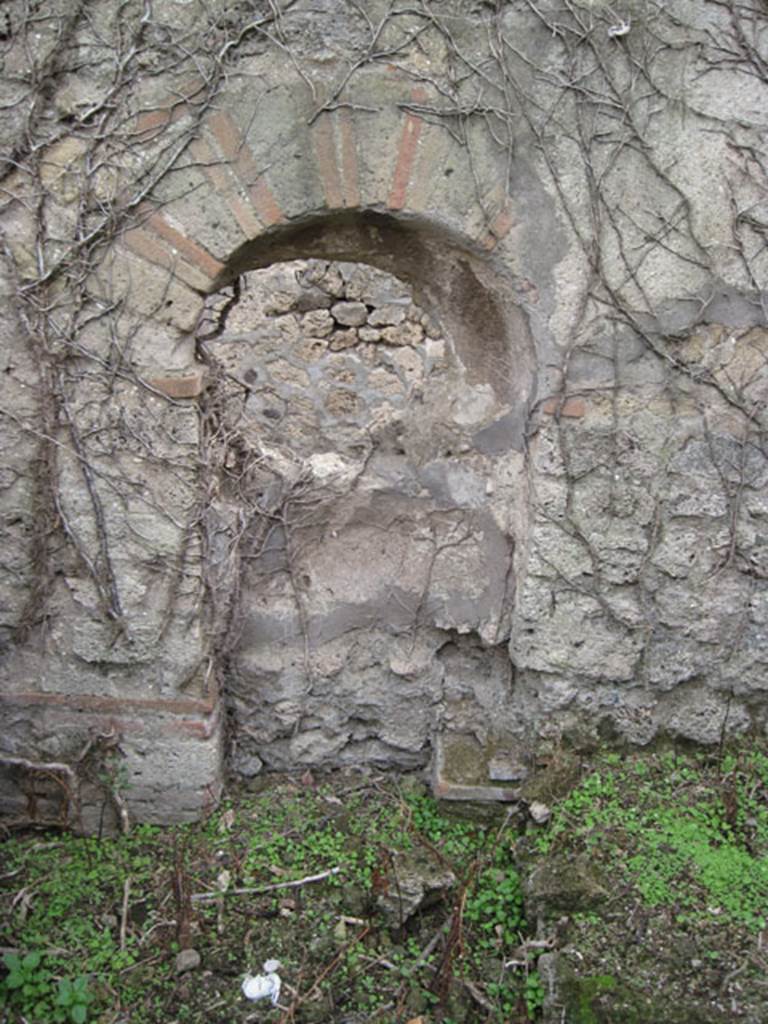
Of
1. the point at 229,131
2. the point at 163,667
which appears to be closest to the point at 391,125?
the point at 229,131

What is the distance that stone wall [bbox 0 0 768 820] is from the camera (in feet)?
9.34

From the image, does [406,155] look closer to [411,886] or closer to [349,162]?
[349,162]

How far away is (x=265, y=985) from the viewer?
2857 millimetres

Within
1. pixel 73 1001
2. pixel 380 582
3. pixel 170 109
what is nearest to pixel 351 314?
pixel 380 582

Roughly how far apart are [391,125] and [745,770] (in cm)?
258

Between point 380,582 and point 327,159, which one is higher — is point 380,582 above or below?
below

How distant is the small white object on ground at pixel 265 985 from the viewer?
2832 millimetres

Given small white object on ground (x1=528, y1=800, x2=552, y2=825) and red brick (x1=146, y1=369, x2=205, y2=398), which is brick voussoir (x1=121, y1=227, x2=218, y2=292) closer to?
red brick (x1=146, y1=369, x2=205, y2=398)

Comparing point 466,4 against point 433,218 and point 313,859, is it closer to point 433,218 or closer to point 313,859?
point 433,218

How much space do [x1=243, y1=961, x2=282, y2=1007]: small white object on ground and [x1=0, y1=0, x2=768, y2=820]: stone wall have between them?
794mm

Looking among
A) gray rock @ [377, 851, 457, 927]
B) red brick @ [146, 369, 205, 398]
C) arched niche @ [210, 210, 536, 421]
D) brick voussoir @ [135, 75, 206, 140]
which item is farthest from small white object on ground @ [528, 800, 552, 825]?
brick voussoir @ [135, 75, 206, 140]

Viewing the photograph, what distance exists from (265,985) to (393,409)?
7.46 ft

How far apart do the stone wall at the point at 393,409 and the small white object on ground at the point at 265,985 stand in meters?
0.79

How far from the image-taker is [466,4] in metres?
2.82
